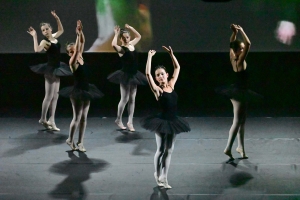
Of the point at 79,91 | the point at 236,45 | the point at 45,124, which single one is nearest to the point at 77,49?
the point at 79,91

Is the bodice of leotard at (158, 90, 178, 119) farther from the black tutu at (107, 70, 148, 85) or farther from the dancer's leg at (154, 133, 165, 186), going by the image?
the black tutu at (107, 70, 148, 85)

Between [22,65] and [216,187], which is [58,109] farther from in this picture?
[216,187]

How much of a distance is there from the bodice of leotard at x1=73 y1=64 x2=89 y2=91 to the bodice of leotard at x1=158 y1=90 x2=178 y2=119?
4.28 feet

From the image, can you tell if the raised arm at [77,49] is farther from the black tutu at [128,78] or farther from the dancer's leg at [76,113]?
the black tutu at [128,78]

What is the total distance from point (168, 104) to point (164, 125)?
204 mm

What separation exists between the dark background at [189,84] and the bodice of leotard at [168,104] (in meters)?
2.52

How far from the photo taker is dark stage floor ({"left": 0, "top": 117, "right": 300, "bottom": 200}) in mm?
5176

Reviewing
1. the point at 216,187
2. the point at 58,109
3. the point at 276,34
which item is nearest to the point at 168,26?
the point at 276,34

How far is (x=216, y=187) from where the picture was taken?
527cm

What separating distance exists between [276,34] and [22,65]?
3.54 meters

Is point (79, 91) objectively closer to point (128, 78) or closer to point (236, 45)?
point (128, 78)

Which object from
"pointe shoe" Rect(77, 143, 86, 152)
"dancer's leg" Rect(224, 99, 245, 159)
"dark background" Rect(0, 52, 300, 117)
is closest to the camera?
"dancer's leg" Rect(224, 99, 245, 159)

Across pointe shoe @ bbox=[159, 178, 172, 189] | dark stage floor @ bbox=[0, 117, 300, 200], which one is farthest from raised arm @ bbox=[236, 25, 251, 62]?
pointe shoe @ bbox=[159, 178, 172, 189]

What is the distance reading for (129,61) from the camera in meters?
7.05
